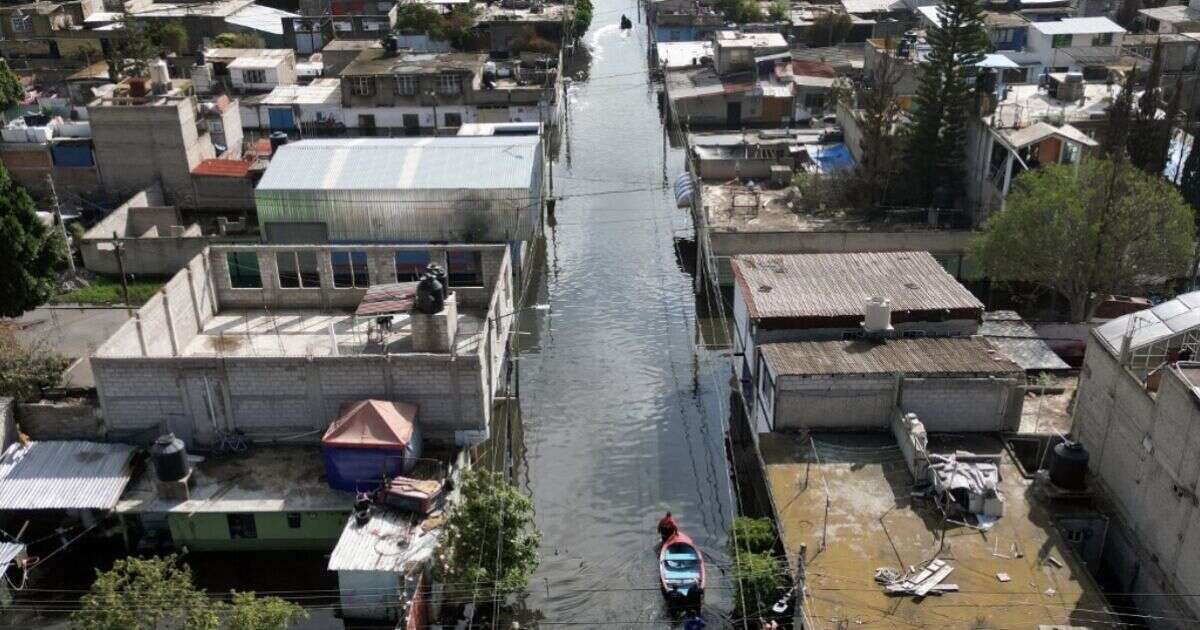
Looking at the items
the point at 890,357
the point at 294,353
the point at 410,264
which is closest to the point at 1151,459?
the point at 890,357

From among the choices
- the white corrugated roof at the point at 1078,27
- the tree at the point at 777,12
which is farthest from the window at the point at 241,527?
the tree at the point at 777,12

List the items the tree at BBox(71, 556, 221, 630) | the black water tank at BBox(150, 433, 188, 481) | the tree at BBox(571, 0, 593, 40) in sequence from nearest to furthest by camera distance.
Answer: the tree at BBox(71, 556, 221, 630) < the black water tank at BBox(150, 433, 188, 481) < the tree at BBox(571, 0, 593, 40)

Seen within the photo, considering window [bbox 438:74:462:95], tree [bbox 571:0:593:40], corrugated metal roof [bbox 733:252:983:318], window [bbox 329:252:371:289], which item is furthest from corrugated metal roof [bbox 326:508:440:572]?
tree [bbox 571:0:593:40]

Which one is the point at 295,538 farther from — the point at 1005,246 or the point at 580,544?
the point at 1005,246

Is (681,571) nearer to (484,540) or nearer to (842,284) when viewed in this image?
(484,540)

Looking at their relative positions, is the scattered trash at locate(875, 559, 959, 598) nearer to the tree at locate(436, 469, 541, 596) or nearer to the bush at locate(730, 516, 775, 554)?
the bush at locate(730, 516, 775, 554)

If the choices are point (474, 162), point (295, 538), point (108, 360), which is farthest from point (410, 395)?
point (474, 162)
